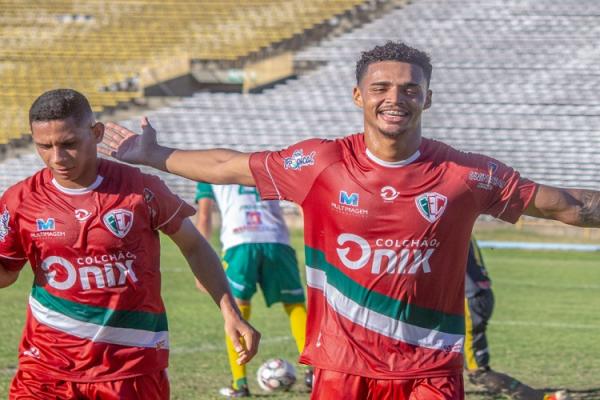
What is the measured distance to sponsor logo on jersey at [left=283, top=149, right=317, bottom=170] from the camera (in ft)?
15.6

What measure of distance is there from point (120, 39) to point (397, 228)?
30464mm

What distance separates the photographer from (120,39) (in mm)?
34156

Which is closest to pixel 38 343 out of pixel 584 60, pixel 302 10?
pixel 584 60

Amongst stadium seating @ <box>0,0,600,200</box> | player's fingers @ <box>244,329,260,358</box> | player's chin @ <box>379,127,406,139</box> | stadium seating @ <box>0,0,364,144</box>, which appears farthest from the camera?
stadium seating @ <box>0,0,364,144</box>

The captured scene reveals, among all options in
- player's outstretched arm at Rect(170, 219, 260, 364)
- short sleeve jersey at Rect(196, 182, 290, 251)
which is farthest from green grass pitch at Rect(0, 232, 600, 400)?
player's outstretched arm at Rect(170, 219, 260, 364)

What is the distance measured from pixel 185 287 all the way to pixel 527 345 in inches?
238

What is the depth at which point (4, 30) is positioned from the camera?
116ft

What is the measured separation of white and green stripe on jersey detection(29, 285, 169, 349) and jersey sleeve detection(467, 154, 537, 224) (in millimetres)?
1548

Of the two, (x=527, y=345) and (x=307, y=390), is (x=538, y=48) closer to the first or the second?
(x=527, y=345)

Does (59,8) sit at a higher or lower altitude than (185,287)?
higher

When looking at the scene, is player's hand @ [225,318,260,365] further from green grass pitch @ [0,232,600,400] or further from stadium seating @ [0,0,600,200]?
stadium seating @ [0,0,600,200]

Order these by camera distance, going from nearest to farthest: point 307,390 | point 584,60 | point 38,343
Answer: point 38,343
point 307,390
point 584,60

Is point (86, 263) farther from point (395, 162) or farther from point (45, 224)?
point (395, 162)

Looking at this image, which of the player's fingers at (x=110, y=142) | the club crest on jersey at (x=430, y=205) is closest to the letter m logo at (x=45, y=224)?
the player's fingers at (x=110, y=142)
